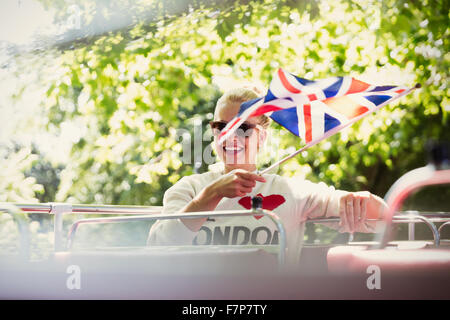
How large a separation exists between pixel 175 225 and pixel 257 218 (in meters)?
0.31

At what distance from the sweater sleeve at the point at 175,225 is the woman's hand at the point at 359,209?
0.58 meters

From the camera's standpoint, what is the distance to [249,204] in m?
2.36

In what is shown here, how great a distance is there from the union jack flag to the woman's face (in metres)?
0.10

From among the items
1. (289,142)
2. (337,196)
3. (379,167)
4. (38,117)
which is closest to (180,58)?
(289,142)

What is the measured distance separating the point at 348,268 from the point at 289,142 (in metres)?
5.02

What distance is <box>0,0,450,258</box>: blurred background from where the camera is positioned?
17.6ft

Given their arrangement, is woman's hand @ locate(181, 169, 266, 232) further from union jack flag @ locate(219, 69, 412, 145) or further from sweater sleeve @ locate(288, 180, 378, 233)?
sweater sleeve @ locate(288, 180, 378, 233)

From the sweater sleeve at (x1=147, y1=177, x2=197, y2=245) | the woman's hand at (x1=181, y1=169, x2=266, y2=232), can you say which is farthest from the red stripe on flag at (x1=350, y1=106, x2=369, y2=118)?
the sweater sleeve at (x1=147, y1=177, x2=197, y2=245)

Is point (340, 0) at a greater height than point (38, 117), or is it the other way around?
point (340, 0)

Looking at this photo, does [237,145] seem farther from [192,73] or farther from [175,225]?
[192,73]

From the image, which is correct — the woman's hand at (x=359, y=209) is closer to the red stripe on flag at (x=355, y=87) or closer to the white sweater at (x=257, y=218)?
the white sweater at (x=257, y=218)
